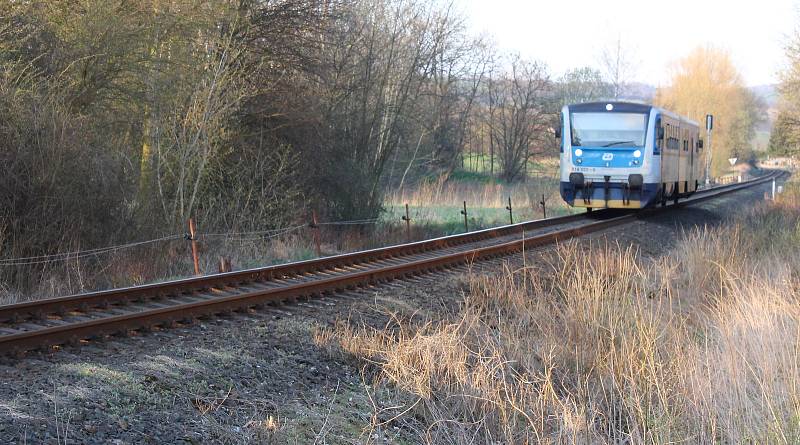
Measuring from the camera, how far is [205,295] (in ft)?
31.0

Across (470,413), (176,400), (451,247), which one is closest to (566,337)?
(470,413)

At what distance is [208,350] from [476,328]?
9.13ft

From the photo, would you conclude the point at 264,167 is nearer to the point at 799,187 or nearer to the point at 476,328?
the point at 476,328

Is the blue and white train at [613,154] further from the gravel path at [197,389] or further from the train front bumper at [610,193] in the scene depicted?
the gravel path at [197,389]

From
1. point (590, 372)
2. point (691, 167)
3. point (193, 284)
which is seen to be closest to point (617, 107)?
point (691, 167)

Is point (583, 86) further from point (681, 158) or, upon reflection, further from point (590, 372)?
point (590, 372)

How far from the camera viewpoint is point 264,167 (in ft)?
56.6

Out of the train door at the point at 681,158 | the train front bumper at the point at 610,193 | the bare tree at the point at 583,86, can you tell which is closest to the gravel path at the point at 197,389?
the train front bumper at the point at 610,193

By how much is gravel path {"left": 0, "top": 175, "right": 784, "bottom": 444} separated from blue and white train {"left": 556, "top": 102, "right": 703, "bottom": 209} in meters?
14.2

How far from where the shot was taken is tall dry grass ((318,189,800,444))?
5.58 metres

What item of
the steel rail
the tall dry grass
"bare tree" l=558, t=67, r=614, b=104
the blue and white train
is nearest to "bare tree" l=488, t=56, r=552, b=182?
"bare tree" l=558, t=67, r=614, b=104

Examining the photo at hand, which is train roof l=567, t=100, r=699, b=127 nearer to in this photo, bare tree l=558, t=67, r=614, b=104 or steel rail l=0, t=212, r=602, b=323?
steel rail l=0, t=212, r=602, b=323

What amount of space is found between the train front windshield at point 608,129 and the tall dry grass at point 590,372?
435 inches

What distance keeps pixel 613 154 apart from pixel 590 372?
14872 millimetres
